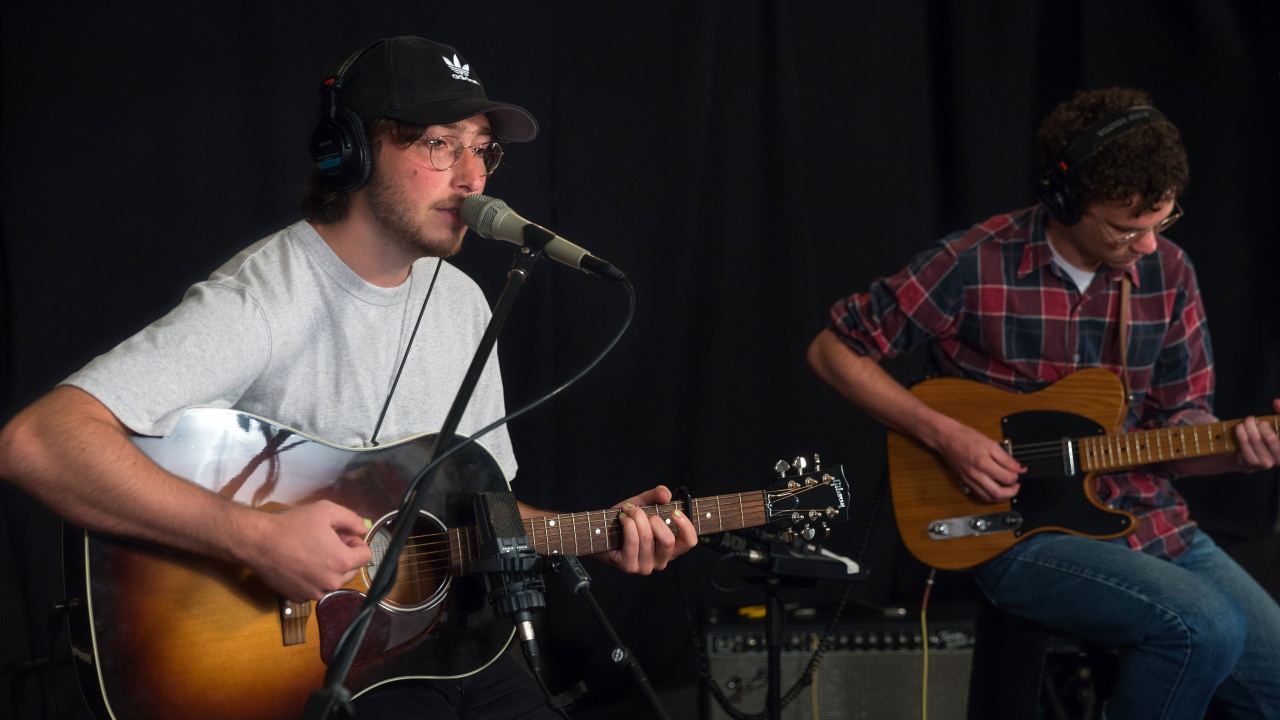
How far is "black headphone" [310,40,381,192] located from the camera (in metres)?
1.87

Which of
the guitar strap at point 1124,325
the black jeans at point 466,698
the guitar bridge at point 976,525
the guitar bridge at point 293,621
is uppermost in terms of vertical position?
the guitar strap at point 1124,325

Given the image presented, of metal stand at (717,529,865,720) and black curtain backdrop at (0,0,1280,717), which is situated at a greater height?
black curtain backdrop at (0,0,1280,717)

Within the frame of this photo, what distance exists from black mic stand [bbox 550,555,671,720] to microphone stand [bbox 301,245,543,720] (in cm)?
34

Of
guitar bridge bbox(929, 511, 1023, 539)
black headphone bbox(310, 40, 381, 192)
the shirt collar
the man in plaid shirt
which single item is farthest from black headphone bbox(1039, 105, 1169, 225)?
black headphone bbox(310, 40, 381, 192)

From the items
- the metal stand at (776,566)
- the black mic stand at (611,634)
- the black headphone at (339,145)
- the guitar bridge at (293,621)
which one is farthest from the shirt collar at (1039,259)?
the guitar bridge at (293,621)

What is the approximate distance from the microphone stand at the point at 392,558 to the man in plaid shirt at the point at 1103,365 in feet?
4.80

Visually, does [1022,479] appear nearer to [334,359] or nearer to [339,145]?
[334,359]

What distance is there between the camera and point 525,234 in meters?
1.50

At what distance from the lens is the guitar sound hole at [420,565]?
180 centimetres

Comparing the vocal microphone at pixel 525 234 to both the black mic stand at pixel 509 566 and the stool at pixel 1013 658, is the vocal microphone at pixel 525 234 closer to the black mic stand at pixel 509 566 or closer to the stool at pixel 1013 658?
the black mic stand at pixel 509 566

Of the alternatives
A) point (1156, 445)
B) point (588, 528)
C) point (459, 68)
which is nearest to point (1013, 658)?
point (1156, 445)

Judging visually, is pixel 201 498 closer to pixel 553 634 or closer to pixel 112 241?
pixel 112 241

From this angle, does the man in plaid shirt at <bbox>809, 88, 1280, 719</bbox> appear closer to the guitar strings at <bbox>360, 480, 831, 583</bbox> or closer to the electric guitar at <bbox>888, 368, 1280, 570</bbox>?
the electric guitar at <bbox>888, 368, 1280, 570</bbox>

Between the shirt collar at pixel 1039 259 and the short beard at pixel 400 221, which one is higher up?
the short beard at pixel 400 221
